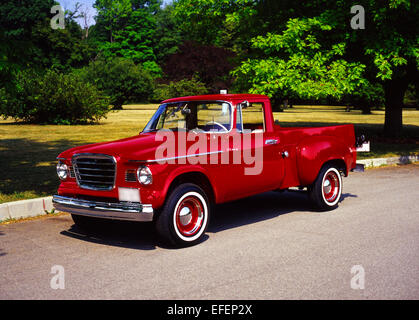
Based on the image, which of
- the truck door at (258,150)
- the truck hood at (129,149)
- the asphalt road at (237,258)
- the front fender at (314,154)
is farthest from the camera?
the front fender at (314,154)

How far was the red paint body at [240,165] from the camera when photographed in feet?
18.1

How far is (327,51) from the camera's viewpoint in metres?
15.0

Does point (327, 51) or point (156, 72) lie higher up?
point (156, 72)

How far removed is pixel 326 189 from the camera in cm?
785

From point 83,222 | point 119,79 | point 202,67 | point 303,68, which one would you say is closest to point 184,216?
point 83,222

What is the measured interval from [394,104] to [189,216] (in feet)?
52.1

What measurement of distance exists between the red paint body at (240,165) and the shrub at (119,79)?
44.9 m

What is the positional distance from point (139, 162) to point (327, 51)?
11.2 metres

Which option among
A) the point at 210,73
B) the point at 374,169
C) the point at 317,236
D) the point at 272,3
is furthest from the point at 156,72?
the point at 317,236

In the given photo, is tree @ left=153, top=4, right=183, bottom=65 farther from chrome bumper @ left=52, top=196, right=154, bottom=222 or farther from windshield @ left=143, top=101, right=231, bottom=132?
chrome bumper @ left=52, top=196, right=154, bottom=222

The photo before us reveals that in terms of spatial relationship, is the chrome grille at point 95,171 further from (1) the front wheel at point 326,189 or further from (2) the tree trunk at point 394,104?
(2) the tree trunk at point 394,104

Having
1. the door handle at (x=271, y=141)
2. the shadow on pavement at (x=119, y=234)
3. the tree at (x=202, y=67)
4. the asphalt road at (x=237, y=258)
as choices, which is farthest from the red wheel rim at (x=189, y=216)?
the tree at (x=202, y=67)

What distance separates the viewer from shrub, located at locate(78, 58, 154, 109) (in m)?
51.4
